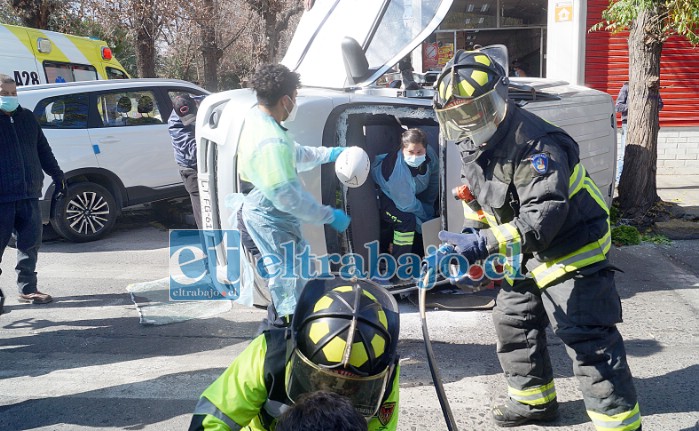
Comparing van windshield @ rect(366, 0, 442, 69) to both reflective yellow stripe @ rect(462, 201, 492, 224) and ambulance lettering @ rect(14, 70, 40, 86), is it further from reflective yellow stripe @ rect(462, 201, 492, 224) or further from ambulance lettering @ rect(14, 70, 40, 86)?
ambulance lettering @ rect(14, 70, 40, 86)

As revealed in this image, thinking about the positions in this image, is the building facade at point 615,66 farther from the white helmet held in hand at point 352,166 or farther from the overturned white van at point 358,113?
the white helmet held in hand at point 352,166

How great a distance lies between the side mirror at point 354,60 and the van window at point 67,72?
22.3ft

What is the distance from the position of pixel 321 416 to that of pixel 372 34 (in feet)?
13.0

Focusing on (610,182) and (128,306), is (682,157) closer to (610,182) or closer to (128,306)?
(610,182)

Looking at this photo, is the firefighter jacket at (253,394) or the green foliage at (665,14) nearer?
the firefighter jacket at (253,394)

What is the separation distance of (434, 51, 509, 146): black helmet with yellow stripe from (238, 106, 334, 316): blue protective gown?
0.91m

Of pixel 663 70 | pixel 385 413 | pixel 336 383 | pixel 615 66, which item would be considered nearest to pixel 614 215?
pixel 615 66

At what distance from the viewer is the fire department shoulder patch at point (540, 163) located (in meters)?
2.74

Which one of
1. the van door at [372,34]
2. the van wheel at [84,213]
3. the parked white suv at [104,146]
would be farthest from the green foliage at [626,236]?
the van wheel at [84,213]

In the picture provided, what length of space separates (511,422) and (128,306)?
338 centimetres

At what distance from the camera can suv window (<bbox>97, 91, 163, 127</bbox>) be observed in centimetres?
788

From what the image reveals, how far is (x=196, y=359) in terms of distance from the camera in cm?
432

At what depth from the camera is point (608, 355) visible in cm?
288

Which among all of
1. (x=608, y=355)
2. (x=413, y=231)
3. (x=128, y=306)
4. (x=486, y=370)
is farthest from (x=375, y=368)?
(x=128, y=306)
